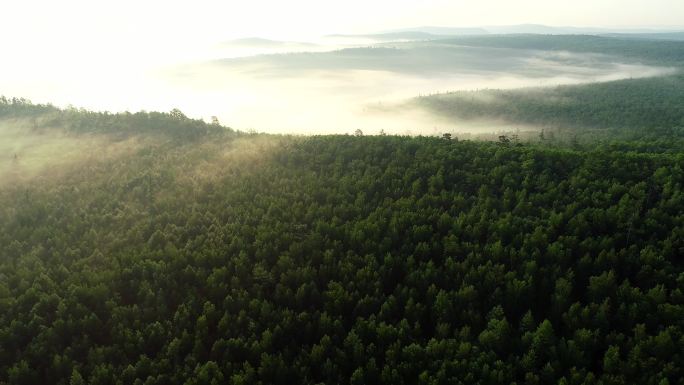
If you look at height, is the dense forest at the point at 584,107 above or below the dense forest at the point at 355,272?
above

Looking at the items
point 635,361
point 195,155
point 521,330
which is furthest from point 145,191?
point 635,361

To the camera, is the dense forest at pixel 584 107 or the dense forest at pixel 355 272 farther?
the dense forest at pixel 584 107

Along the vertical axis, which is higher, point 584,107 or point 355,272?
point 584,107

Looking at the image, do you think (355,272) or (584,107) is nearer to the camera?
(355,272)

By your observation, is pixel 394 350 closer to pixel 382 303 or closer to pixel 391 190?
pixel 382 303
